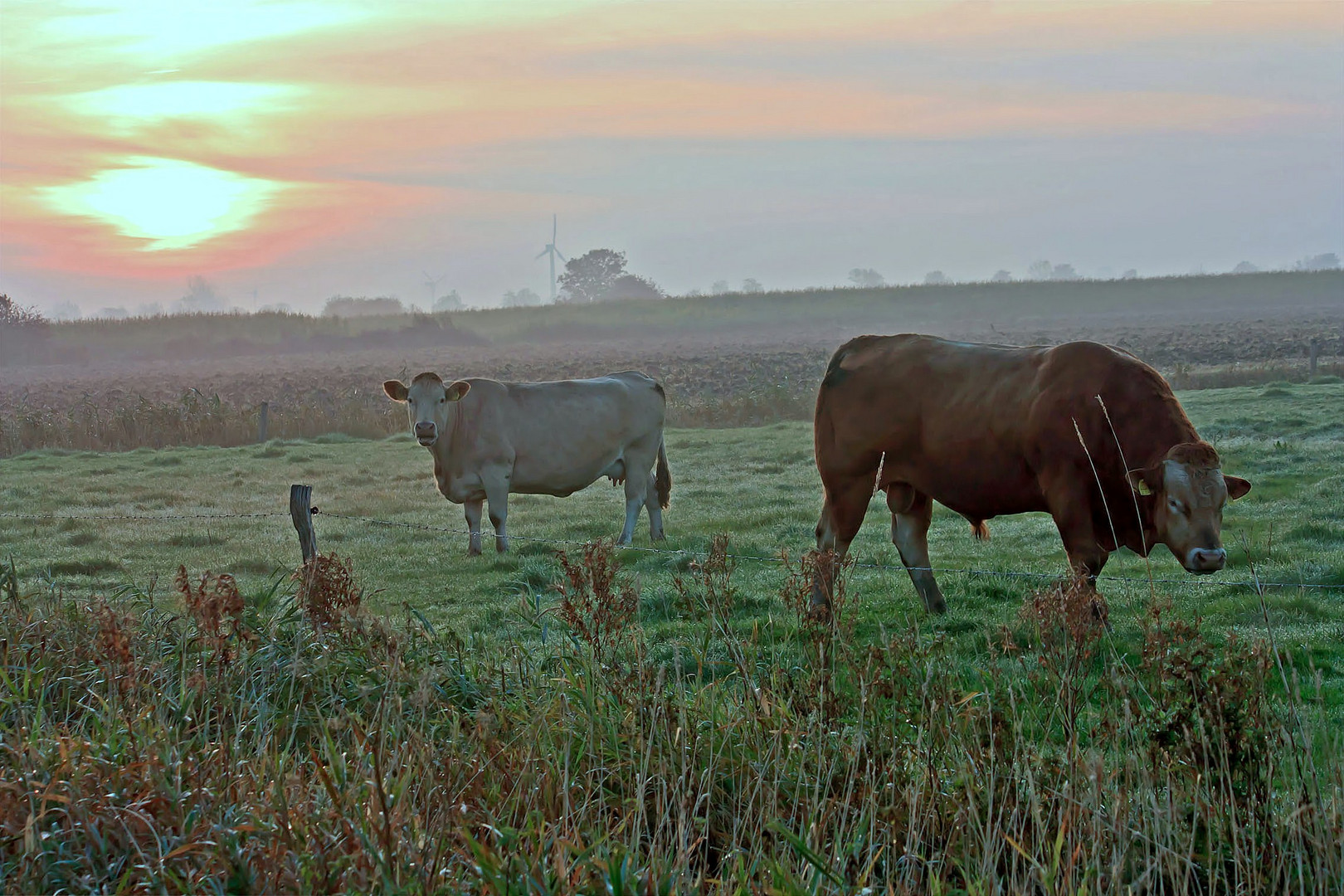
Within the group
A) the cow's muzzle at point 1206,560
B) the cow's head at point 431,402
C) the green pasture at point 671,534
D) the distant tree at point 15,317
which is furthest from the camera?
the distant tree at point 15,317

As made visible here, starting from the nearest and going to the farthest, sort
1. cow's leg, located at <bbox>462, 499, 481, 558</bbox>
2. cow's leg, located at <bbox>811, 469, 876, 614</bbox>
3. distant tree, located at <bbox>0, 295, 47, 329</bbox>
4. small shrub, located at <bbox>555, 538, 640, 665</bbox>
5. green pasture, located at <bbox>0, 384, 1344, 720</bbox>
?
1. small shrub, located at <bbox>555, 538, 640, 665</bbox>
2. green pasture, located at <bbox>0, 384, 1344, 720</bbox>
3. cow's leg, located at <bbox>811, 469, 876, 614</bbox>
4. cow's leg, located at <bbox>462, 499, 481, 558</bbox>
5. distant tree, located at <bbox>0, 295, 47, 329</bbox>

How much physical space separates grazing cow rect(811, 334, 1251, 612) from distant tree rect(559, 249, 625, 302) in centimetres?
10790

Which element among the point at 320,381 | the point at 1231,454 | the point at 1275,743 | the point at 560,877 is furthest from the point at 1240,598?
the point at 320,381

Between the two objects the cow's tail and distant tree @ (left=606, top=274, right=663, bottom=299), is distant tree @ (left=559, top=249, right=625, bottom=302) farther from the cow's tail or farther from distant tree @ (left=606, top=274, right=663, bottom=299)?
the cow's tail

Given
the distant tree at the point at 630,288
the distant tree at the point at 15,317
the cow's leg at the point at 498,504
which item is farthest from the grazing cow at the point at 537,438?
the distant tree at the point at 630,288

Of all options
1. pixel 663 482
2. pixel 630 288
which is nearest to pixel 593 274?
pixel 630 288

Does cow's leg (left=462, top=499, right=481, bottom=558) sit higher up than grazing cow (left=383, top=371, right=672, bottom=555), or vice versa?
grazing cow (left=383, top=371, right=672, bottom=555)

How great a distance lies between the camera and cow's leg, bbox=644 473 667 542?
1334cm

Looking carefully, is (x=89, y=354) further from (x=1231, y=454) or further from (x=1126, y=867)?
(x=1126, y=867)

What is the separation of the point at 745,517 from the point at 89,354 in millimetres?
59707

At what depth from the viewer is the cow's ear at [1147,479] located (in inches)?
266

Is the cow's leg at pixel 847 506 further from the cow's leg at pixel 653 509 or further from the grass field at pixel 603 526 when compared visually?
the cow's leg at pixel 653 509

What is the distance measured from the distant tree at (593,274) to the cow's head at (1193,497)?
109749 mm

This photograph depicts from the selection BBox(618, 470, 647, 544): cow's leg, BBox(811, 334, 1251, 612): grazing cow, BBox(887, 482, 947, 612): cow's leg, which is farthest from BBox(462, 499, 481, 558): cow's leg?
BBox(887, 482, 947, 612): cow's leg
